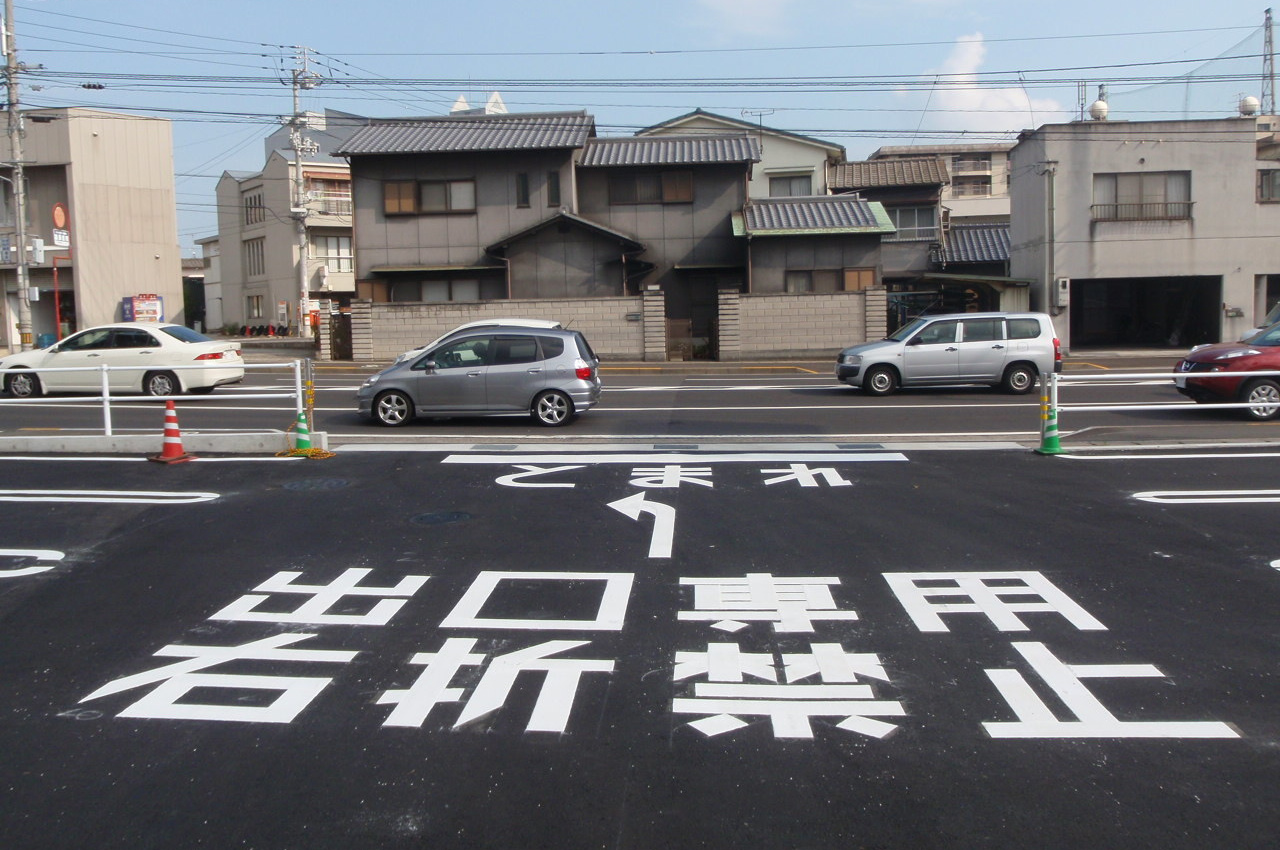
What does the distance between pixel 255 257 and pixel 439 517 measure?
55654 millimetres

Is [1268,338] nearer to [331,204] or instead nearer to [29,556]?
[29,556]

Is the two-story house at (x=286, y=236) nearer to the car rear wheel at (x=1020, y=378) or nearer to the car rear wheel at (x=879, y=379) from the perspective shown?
the car rear wheel at (x=879, y=379)

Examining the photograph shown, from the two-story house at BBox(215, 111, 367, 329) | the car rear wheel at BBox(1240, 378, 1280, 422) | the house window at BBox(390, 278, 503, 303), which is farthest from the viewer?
the two-story house at BBox(215, 111, 367, 329)

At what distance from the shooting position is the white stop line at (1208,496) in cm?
1052

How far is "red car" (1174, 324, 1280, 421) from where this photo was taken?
1622cm

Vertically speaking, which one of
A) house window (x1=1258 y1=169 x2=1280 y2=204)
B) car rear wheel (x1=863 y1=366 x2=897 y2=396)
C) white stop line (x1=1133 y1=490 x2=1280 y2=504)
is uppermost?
house window (x1=1258 y1=169 x2=1280 y2=204)

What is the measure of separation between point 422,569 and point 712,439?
736 centimetres

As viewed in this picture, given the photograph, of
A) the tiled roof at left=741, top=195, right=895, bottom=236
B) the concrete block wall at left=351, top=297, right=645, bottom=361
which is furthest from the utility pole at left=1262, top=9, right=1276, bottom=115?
the concrete block wall at left=351, top=297, right=645, bottom=361

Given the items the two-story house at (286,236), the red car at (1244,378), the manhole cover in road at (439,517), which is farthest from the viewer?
the two-story house at (286,236)

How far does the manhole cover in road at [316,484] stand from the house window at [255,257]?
169 feet

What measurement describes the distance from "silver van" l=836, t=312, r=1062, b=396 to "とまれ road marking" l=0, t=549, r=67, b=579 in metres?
15.3

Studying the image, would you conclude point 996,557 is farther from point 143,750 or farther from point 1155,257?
point 1155,257

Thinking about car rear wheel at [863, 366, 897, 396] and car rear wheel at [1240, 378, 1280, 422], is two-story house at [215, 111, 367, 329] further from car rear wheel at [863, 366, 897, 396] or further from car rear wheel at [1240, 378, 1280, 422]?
car rear wheel at [1240, 378, 1280, 422]

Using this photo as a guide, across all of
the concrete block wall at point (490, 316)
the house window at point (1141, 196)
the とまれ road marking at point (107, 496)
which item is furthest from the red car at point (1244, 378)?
the house window at point (1141, 196)
